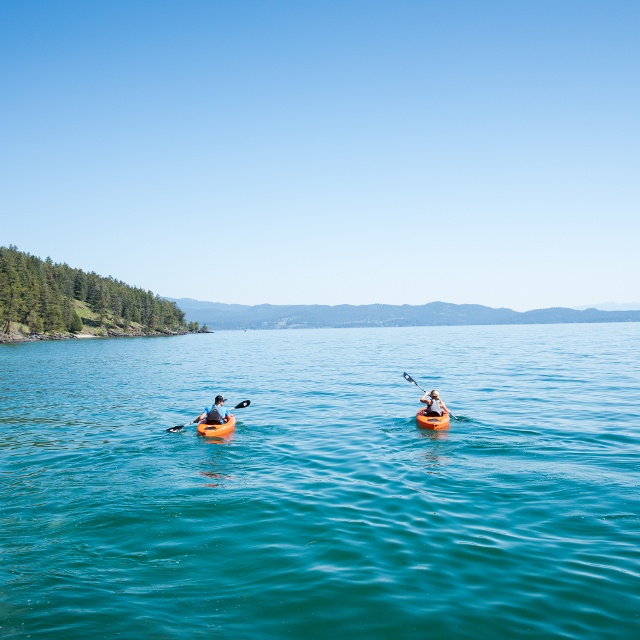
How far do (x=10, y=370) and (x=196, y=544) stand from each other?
161 feet

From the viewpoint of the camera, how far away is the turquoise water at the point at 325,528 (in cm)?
770

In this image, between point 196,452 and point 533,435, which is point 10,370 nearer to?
point 196,452

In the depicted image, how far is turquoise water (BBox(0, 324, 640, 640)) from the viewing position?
7.70 meters

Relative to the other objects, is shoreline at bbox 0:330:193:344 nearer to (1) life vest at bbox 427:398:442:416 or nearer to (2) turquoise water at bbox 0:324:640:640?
(2) turquoise water at bbox 0:324:640:640

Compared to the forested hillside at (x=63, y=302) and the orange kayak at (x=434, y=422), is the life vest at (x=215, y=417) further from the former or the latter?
the forested hillside at (x=63, y=302)

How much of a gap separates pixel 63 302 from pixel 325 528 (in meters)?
155

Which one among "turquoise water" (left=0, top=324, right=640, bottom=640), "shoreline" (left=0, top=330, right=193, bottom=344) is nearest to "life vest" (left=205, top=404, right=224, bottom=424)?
"turquoise water" (left=0, top=324, right=640, bottom=640)

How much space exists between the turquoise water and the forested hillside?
116m

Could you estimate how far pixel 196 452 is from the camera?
58.8ft

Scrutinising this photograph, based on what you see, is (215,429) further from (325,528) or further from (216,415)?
(325,528)

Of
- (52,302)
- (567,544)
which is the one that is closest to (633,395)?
(567,544)

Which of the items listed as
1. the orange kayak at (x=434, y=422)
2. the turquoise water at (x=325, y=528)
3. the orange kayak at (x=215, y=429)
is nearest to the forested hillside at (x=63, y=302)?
the turquoise water at (x=325, y=528)

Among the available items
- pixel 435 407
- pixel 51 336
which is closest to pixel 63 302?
pixel 51 336

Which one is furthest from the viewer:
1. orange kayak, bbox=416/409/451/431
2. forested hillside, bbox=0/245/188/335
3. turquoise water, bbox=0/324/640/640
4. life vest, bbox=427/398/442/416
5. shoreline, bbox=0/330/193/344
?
forested hillside, bbox=0/245/188/335
